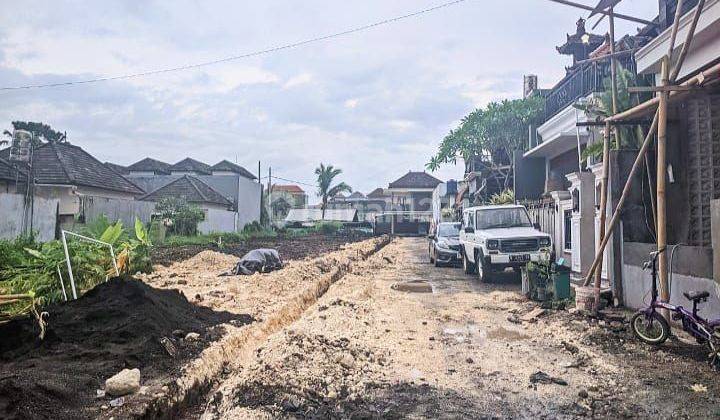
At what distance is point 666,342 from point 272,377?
4.95 meters

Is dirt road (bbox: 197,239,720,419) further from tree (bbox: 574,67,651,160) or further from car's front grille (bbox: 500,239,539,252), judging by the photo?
car's front grille (bbox: 500,239,539,252)

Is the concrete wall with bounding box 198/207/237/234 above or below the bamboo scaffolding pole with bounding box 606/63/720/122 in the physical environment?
below

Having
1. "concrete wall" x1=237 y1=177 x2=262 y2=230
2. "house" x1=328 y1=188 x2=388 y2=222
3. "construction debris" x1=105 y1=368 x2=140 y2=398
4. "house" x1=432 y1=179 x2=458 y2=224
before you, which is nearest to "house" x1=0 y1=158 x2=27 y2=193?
"construction debris" x1=105 y1=368 x2=140 y2=398

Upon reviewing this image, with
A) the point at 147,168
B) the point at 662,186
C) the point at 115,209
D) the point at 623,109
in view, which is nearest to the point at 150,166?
the point at 147,168

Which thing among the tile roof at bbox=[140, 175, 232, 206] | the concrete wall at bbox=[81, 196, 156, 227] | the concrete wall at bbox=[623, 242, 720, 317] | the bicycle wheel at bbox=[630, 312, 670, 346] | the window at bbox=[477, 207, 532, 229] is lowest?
the bicycle wheel at bbox=[630, 312, 670, 346]

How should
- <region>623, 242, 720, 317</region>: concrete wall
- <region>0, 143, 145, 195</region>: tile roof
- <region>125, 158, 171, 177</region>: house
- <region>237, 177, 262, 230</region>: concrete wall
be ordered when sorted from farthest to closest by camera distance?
<region>125, 158, 171, 177</region>: house
<region>237, 177, 262, 230</region>: concrete wall
<region>0, 143, 145, 195</region>: tile roof
<region>623, 242, 720, 317</region>: concrete wall

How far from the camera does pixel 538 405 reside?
482 cm

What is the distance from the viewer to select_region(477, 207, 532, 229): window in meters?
14.9

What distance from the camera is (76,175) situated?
29.6 m

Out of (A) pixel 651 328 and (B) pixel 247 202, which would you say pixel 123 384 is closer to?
(A) pixel 651 328

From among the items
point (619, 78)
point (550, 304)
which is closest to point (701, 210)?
point (550, 304)

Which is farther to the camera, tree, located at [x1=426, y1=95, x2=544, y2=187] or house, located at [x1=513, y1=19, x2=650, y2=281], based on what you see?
tree, located at [x1=426, y1=95, x2=544, y2=187]

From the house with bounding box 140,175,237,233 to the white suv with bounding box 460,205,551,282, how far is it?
2485cm

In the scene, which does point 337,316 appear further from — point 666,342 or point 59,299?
point 666,342
